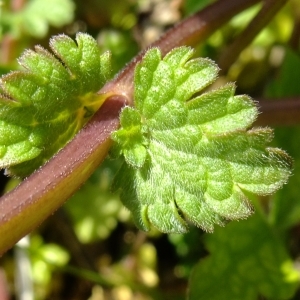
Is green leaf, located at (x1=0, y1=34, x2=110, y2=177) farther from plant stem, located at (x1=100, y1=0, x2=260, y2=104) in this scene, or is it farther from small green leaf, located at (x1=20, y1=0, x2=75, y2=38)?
small green leaf, located at (x1=20, y1=0, x2=75, y2=38)

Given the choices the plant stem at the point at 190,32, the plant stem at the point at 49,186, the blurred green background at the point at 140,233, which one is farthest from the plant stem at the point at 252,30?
the plant stem at the point at 49,186

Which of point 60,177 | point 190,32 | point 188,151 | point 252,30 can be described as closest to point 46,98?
point 60,177

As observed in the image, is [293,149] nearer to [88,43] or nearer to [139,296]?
[139,296]

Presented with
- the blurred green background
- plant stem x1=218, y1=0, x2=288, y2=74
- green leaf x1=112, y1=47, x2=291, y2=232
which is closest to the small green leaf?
the blurred green background

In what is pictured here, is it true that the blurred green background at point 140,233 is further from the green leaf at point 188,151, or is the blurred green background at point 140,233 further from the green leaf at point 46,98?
the green leaf at point 46,98

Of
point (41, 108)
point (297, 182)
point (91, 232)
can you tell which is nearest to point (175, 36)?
point (41, 108)

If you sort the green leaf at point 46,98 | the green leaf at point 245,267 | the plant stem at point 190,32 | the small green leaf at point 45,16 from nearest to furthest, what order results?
the green leaf at point 46,98, the plant stem at point 190,32, the green leaf at point 245,267, the small green leaf at point 45,16
